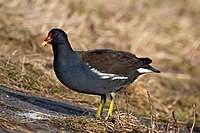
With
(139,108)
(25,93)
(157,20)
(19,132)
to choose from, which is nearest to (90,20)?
(157,20)

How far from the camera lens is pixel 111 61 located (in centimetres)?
760

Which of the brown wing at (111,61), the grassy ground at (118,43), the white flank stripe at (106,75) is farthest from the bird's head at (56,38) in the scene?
the grassy ground at (118,43)

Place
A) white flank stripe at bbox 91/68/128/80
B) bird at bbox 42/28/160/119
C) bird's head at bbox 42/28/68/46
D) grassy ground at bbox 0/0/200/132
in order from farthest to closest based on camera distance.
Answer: grassy ground at bbox 0/0/200/132, bird's head at bbox 42/28/68/46, white flank stripe at bbox 91/68/128/80, bird at bbox 42/28/160/119

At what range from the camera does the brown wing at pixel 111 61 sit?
24.4 feet

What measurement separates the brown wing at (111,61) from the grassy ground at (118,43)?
1422 mm

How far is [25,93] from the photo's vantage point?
8.63m

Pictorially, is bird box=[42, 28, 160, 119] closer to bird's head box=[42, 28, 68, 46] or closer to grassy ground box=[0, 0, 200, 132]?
bird's head box=[42, 28, 68, 46]

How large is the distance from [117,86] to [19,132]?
1.62 metres

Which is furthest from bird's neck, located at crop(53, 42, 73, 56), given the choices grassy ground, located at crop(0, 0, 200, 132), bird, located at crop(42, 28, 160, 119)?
grassy ground, located at crop(0, 0, 200, 132)

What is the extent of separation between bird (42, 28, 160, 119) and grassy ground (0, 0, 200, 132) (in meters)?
1.44

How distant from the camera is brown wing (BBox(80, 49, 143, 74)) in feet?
24.4

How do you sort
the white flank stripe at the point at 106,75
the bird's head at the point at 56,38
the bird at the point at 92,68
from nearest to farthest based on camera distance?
the bird at the point at 92,68 → the white flank stripe at the point at 106,75 → the bird's head at the point at 56,38

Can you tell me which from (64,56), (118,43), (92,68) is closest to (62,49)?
(64,56)

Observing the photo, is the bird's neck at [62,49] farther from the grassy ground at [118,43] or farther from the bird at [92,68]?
the grassy ground at [118,43]
